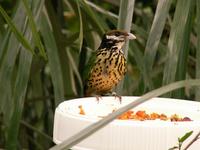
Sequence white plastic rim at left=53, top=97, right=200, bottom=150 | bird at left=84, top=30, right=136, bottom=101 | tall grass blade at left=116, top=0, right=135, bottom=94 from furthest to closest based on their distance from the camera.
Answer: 1. bird at left=84, top=30, right=136, bottom=101
2. tall grass blade at left=116, top=0, right=135, bottom=94
3. white plastic rim at left=53, top=97, right=200, bottom=150

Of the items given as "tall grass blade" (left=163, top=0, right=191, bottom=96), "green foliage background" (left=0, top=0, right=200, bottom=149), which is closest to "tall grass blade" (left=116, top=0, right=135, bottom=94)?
"green foliage background" (left=0, top=0, right=200, bottom=149)

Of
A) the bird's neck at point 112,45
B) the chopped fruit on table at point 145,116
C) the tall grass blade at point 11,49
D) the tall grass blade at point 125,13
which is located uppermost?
the tall grass blade at point 125,13

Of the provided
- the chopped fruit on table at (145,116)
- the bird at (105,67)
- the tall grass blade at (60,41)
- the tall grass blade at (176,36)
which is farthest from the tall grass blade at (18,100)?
the tall grass blade at (60,41)

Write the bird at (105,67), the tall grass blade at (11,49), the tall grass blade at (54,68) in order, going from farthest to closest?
the bird at (105,67) < the tall grass blade at (54,68) < the tall grass blade at (11,49)

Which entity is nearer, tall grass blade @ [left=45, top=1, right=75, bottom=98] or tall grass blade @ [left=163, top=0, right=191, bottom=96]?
tall grass blade @ [left=163, top=0, right=191, bottom=96]

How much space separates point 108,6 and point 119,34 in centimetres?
144

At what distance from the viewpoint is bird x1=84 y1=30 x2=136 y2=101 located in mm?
3086

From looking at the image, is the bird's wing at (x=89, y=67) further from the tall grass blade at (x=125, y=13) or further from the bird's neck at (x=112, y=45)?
the tall grass blade at (x=125, y=13)

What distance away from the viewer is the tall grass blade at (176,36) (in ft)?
7.53

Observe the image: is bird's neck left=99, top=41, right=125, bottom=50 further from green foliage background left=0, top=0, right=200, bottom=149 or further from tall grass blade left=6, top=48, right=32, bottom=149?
tall grass blade left=6, top=48, right=32, bottom=149

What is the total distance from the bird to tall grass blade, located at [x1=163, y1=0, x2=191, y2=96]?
0.73 meters

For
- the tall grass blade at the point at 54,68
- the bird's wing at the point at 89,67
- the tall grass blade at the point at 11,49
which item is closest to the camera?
the tall grass blade at the point at 11,49

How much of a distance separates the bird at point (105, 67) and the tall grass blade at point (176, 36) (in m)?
0.73

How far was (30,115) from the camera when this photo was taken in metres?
4.09
